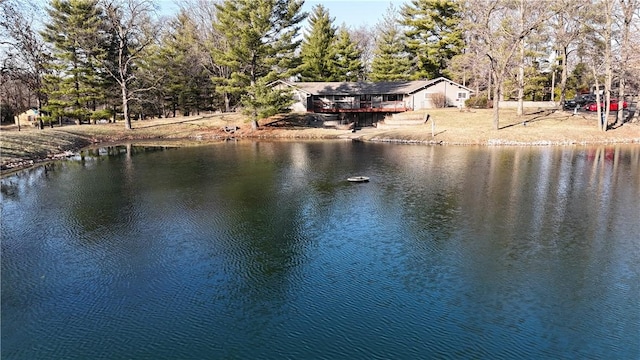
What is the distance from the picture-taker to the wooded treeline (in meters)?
38.1

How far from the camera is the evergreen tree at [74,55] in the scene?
44406 millimetres

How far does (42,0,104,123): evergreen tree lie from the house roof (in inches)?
834

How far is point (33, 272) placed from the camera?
473 inches

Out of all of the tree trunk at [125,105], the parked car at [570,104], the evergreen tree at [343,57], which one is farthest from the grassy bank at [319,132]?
the evergreen tree at [343,57]

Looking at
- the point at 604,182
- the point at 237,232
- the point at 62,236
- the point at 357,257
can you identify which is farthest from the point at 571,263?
the point at 62,236

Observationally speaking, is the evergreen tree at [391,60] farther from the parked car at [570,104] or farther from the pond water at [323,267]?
the pond water at [323,267]

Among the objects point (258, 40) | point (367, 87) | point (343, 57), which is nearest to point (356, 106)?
point (367, 87)

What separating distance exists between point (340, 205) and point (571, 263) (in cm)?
890

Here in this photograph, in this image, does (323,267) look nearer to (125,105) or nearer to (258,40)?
(258,40)

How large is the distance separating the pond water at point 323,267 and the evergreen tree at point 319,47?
4065 centimetres

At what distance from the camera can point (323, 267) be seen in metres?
12.2

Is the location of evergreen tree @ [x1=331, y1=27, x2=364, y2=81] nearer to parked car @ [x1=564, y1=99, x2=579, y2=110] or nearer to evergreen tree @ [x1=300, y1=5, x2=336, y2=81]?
evergreen tree @ [x1=300, y1=5, x2=336, y2=81]

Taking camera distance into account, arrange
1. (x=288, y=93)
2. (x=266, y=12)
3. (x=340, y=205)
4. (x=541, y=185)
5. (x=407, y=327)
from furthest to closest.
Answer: (x=288, y=93) → (x=266, y=12) → (x=541, y=185) → (x=340, y=205) → (x=407, y=327)

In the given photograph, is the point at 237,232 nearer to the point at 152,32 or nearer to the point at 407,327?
the point at 407,327
